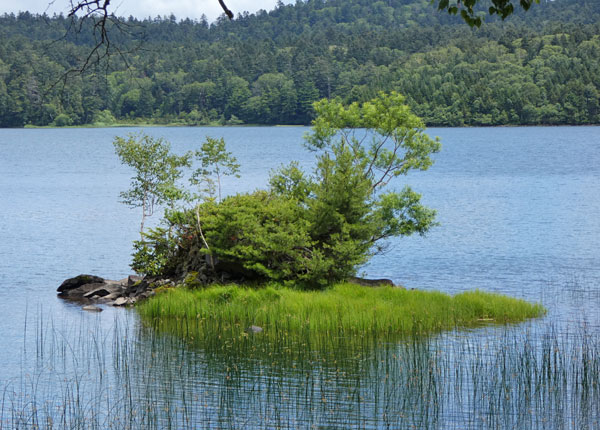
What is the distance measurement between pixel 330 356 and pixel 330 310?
11.0 feet

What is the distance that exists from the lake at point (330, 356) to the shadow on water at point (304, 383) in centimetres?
4

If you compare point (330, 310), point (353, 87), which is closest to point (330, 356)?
point (330, 310)

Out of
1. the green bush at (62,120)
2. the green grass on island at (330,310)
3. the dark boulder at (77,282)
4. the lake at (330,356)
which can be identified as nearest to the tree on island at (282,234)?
the green grass on island at (330,310)

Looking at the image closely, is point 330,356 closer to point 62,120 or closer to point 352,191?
point 352,191

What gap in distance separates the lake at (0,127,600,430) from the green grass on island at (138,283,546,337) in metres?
0.92

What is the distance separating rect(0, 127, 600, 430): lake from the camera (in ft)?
44.2

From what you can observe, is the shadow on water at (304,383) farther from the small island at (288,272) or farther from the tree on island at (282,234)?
the tree on island at (282,234)

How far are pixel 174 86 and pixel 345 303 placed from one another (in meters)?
177

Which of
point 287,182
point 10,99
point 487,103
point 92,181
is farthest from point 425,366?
point 10,99

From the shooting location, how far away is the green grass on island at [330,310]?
20.2 metres

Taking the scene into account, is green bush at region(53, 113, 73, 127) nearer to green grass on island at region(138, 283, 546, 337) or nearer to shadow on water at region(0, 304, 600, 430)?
green grass on island at region(138, 283, 546, 337)

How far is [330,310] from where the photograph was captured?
20875 mm

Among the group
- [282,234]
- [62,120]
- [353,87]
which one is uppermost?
[353,87]

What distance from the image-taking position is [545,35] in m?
190
